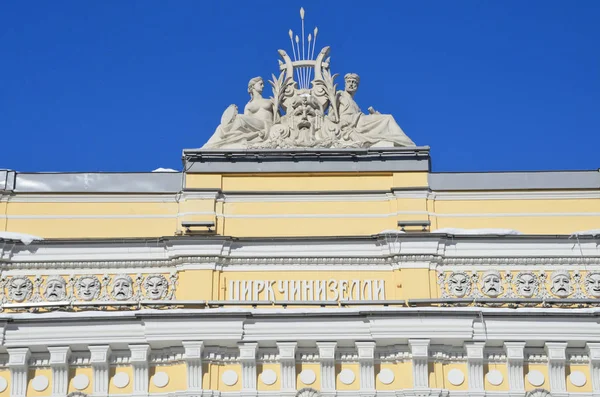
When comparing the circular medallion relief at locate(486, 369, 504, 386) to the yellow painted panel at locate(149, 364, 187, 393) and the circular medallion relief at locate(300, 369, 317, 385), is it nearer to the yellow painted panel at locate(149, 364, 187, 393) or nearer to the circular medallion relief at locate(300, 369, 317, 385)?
the circular medallion relief at locate(300, 369, 317, 385)

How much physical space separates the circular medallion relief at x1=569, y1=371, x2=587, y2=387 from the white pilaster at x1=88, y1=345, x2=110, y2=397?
29.0ft

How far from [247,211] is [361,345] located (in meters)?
7.06

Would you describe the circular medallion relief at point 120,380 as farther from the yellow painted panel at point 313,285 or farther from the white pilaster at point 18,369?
the yellow painted panel at point 313,285

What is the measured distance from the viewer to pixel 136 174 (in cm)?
3297

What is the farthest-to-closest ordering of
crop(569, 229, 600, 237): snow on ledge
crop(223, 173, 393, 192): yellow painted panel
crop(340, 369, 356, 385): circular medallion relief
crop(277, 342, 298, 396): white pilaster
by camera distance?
crop(223, 173, 393, 192): yellow painted panel, crop(569, 229, 600, 237): snow on ledge, crop(340, 369, 356, 385): circular medallion relief, crop(277, 342, 298, 396): white pilaster

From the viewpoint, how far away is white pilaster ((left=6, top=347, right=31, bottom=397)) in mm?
26250

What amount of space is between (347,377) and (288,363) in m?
1.16

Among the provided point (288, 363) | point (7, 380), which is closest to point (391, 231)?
point (288, 363)

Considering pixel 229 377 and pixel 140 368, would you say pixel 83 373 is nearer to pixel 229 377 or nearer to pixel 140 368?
pixel 140 368

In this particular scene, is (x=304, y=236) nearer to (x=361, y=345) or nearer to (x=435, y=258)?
(x=435, y=258)

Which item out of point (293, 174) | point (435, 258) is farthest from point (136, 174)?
point (435, 258)

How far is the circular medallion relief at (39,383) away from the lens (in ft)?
86.4

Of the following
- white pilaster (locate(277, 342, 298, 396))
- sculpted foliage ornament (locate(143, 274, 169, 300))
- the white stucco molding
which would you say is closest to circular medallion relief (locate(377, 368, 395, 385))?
white pilaster (locate(277, 342, 298, 396))

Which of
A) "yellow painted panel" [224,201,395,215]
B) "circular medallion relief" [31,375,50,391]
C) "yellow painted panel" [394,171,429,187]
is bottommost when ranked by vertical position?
"circular medallion relief" [31,375,50,391]
